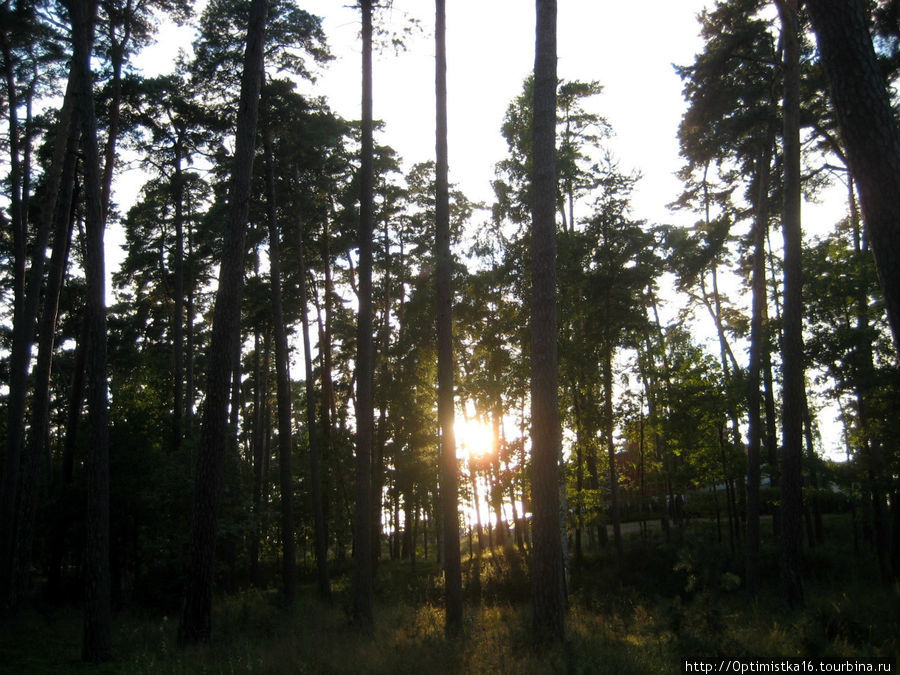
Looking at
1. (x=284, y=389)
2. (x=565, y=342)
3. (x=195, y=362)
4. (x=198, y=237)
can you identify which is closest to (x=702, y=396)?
(x=565, y=342)

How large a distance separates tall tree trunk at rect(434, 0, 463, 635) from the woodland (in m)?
0.09

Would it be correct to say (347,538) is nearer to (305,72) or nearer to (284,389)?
(284,389)

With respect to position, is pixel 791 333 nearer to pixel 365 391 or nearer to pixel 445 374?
pixel 445 374

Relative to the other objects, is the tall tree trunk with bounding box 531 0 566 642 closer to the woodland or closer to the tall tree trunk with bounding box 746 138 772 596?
the woodland

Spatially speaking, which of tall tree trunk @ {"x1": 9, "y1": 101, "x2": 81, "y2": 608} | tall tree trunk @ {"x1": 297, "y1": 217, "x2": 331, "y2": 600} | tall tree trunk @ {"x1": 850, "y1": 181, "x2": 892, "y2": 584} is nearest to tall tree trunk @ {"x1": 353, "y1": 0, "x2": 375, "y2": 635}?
tall tree trunk @ {"x1": 297, "y1": 217, "x2": 331, "y2": 600}

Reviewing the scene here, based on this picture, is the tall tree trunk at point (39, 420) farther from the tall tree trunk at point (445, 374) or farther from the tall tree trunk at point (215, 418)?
the tall tree trunk at point (445, 374)

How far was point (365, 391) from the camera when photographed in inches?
550

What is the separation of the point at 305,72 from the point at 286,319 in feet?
33.6

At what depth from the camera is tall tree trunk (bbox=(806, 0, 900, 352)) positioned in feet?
16.8

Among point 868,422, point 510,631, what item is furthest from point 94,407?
point 868,422

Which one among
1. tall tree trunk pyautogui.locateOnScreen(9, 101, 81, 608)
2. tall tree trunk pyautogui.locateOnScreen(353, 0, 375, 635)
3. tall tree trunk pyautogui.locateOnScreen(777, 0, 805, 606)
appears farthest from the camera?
tall tree trunk pyautogui.locateOnScreen(9, 101, 81, 608)

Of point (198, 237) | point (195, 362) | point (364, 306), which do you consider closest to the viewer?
point (364, 306)

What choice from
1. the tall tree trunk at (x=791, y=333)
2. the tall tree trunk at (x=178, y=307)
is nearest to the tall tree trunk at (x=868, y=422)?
the tall tree trunk at (x=791, y=333)

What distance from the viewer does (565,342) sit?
1855cm
